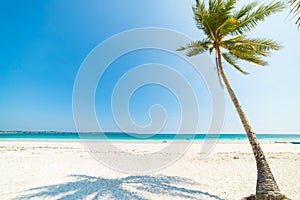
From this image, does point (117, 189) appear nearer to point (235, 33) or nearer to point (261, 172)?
point (261, 172)

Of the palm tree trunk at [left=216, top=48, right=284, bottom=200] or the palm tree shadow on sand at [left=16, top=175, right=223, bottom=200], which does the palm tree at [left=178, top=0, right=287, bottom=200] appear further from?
the palm tree shadow on sand at [left=16, top=175, right=223, bottom=200]

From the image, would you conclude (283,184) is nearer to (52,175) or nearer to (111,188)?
(111,188)

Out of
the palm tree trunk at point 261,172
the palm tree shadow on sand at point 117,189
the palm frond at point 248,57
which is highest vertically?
the palm frond at point 248,57

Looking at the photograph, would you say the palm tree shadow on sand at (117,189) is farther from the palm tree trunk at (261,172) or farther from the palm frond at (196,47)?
the palm frond at (196,47)

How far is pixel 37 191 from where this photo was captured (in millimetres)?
5660

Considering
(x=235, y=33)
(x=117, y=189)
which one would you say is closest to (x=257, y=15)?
(x=235, y=33)

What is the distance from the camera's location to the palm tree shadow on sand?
17.5ft

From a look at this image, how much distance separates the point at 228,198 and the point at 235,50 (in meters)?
4.79

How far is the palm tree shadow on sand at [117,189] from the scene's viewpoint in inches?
209

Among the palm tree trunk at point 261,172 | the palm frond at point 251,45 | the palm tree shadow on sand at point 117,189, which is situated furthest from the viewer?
the palm frond at point 251,45

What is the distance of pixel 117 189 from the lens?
19.4 ft

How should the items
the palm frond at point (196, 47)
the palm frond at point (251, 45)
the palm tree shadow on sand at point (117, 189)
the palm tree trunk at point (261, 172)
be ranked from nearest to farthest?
the palm tree trunk at point (261, 172) → the palm tree shadow on sand at point (117, 189) → the palm frond at point (251, 45) → the palm frond at point (196, 47)

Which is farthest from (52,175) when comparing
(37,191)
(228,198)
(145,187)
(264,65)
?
(264,65)

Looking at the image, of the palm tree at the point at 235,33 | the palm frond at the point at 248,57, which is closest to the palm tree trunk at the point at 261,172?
the palm tree at the point at 235,33
